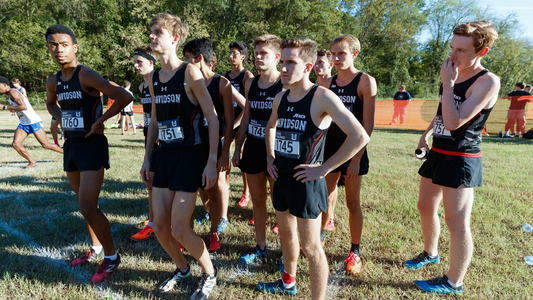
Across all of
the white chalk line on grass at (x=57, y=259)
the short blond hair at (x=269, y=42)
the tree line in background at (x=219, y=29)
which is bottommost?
the white chalk line on grass at (x=57, y=259)

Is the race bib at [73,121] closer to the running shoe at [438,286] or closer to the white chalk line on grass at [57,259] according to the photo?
the white chalk line on grass at [57,259]

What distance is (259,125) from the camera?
3461mm

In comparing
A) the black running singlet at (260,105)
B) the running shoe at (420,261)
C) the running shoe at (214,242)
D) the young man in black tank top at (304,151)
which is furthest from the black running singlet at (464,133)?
the running shoe at (214,242)

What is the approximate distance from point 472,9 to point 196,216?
176ft

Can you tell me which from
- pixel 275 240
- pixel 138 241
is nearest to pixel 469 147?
pixel 275 240

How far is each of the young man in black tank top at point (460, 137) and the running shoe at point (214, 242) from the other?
2301mm

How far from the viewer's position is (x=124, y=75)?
1444 inches

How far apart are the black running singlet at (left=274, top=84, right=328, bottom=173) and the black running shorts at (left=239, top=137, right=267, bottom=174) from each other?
991mm

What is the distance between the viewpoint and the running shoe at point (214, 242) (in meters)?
3.73

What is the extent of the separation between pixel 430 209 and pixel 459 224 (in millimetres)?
461

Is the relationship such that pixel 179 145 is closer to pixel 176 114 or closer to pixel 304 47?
pixel 176 114

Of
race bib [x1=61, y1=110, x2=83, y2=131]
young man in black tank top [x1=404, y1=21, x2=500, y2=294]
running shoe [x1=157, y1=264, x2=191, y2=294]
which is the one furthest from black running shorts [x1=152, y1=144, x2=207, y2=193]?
young man in black tank top [x1=404, y1=21, x2=500, y2=294]

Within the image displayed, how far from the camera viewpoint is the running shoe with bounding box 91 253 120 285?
120 inches

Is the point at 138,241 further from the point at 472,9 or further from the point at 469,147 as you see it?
the point at 472,9
